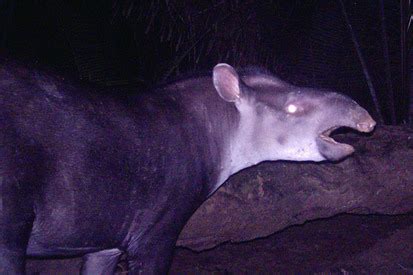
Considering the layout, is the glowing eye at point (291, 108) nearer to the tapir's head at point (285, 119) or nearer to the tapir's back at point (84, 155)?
the tapir's head at point (285, 119)

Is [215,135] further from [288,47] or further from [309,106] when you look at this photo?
[288,47]

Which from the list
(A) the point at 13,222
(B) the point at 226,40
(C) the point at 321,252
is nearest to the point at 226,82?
(A) the point at 13,222

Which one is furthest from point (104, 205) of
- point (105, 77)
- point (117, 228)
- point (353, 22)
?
point (353, 22)

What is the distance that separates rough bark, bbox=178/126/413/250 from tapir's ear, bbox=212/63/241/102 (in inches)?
41.3

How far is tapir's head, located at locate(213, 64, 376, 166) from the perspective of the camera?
360 centimetres

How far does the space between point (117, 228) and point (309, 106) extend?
172cm

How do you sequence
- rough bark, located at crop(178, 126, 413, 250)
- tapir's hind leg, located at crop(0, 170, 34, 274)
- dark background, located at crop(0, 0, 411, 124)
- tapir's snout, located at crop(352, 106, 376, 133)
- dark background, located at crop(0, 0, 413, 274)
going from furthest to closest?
dark background, located at crop(0, 0, 411, 124), dark background, located at crop(0, 0, 413, 274), rough bark, located at crop(178, 126, 413, 250), tapir's snout, located at crop(352, 106, 376, 133), tapir's hind leg, located at crop(0, 170, 34, 274)

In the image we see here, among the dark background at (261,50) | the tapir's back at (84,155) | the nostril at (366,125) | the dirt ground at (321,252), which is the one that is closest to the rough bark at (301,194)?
the dirt ground at (321,252)

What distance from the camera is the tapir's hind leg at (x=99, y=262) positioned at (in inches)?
146

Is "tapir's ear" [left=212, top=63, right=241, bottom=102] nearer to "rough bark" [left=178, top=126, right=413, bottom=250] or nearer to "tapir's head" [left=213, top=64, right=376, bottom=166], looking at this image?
"tapir's head" [left=213, top=64, right=376, bottom=166]

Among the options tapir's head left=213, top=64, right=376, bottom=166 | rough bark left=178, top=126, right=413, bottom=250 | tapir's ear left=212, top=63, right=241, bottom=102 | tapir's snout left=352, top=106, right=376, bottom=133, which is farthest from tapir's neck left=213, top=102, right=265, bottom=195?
tapir's snout left=352, top=106, right=376, bottom=133

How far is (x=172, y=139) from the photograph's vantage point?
133 inches

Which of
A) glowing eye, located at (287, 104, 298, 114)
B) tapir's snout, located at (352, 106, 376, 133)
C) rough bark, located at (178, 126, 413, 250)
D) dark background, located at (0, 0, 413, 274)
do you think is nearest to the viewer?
tapir's snout, located at (352, 106, 376, 133)

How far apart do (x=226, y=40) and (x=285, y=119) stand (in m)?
2.46
